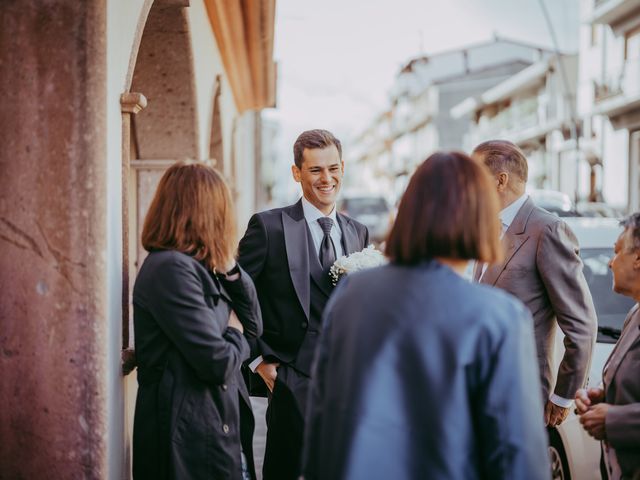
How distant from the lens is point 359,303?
2020 millimetres

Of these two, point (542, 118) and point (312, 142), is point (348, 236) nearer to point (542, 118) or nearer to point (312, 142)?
point (312, 142)

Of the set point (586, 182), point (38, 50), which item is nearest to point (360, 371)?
point (38, 50)

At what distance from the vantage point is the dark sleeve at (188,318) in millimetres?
2820

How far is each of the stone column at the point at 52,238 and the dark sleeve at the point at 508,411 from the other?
5.50ft

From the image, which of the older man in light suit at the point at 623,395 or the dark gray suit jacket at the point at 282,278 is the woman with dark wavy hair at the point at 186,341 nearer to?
the dark gray suit jacket at the point at 282,278

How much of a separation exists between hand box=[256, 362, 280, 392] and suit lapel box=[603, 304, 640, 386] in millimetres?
1481

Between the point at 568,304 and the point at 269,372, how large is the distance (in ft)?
4.51

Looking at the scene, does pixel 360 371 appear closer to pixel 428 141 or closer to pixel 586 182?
pixel 586 182

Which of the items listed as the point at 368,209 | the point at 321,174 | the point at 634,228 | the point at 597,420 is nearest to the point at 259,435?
the point at 321,174

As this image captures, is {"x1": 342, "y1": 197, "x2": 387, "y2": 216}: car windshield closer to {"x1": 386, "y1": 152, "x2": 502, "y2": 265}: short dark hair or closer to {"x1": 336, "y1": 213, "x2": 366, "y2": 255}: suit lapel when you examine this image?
{"x1": 336, "y1": 213, "x2": 366, "y2": 255}: suit lapel

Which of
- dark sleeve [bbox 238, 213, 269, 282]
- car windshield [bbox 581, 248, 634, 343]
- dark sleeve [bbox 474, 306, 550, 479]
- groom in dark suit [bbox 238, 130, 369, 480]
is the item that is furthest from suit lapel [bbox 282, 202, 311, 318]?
car windshield [bbox 581, 248, 634, 343]

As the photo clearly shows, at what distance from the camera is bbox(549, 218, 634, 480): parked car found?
4145mm

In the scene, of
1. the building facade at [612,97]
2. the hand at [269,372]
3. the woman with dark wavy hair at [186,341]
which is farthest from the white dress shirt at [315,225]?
the building facade at [612,97]

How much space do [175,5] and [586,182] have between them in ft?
88.2
